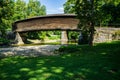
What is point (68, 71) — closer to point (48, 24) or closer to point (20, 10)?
point (48, 24)

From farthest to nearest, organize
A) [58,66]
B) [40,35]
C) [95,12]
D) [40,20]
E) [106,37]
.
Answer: [40,35]
[40,20]
[106,37]
[95,12]
[58,66]

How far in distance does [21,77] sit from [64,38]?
37.2 meters

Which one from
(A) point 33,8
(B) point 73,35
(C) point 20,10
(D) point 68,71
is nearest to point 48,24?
(B) point 73,35

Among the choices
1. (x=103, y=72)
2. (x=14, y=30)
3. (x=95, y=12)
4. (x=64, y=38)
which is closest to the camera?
(x=103, y=72)

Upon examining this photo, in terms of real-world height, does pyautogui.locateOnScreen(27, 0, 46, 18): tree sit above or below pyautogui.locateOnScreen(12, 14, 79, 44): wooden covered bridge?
above

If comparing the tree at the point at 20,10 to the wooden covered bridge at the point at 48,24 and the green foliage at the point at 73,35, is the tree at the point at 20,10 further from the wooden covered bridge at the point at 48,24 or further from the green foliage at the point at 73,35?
the green foliage at the point at 73,35

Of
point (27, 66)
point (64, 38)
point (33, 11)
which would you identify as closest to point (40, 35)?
point (33, 11)

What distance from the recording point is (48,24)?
49125 mm

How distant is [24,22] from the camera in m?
53.1

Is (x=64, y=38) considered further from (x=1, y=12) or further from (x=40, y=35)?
(x=40, y=35)

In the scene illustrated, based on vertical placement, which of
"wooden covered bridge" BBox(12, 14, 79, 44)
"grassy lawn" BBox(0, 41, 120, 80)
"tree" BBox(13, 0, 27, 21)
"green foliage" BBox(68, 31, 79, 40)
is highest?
"tree" BBox(13, 0, 27, 21)

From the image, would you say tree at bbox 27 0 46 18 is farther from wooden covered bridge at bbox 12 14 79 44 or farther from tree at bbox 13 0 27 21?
wooden covered bridge at bbox 12 14 79 44

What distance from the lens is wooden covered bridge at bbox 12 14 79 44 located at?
45669 mm

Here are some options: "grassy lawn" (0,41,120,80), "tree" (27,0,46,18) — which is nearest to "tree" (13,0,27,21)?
"tree" (27,0,46,18)
